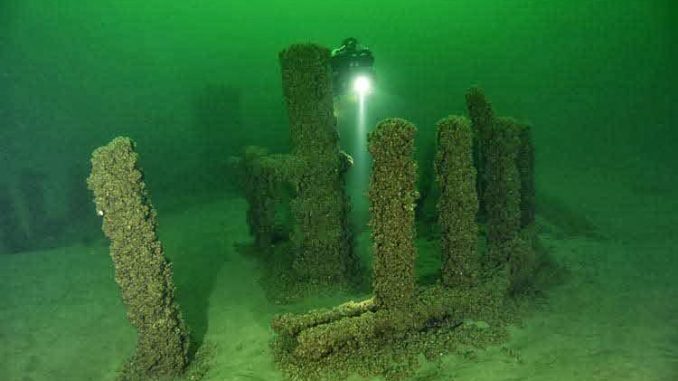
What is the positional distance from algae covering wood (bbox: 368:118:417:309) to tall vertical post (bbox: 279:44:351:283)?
6.08 ft

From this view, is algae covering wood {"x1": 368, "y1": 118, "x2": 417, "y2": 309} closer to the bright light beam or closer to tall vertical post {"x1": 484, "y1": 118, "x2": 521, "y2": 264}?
the bright light beam

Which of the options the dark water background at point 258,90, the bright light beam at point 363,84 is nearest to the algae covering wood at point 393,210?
the bright light beam at point 363,84

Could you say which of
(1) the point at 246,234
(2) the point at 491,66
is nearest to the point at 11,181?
(1) the point at 246,234

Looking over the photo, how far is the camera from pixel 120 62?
24.2 metres

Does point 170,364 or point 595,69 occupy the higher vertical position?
point 595,69

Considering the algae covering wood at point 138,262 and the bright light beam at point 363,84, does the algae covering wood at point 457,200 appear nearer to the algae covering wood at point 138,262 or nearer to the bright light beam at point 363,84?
the bright light beam at point 363,84

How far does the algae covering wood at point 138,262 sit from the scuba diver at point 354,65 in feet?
10.7

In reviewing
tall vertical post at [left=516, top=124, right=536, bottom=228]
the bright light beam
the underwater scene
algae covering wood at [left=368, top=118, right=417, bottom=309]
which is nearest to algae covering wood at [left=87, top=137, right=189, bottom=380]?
the underwater scene

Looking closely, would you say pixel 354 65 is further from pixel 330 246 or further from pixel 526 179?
pixel 526 179

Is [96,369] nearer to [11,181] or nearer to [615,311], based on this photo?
[615,311]

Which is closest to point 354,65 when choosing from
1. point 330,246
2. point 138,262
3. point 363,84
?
point 363,84

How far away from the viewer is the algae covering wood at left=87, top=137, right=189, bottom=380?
4953mm

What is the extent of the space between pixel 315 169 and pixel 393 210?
6.91 ft

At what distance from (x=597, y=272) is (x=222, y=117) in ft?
52.3
